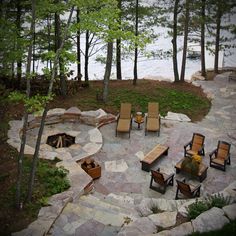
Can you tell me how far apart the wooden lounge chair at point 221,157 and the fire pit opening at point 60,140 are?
5052mm

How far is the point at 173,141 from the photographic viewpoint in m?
12.6

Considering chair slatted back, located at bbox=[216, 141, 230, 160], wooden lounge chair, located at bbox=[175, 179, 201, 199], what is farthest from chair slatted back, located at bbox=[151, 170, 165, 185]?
chair slatted back, located at bbox=[216, 141, 230, 160]

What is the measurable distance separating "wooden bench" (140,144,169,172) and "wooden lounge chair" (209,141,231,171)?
Result: 1610 mm

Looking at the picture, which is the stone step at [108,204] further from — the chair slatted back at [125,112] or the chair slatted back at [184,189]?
the chair slatted back at [125,112]

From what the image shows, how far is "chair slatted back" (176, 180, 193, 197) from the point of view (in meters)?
9.02

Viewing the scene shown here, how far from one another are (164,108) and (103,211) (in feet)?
26.7

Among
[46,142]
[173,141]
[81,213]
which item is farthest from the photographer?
[173,141]

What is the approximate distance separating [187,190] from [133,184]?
175 centimetres

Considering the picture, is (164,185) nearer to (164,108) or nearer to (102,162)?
(102,162)

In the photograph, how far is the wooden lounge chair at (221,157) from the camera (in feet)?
35.2

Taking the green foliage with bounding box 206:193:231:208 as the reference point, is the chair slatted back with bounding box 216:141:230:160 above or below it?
above

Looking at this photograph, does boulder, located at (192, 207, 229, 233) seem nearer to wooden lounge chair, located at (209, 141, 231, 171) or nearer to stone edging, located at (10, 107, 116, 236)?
stone edging, located at (10, 107, 116, 236)

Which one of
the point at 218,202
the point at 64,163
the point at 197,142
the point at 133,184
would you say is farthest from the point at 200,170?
the point at 64,163

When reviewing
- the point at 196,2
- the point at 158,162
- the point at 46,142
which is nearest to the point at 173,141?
the point at 158,162
